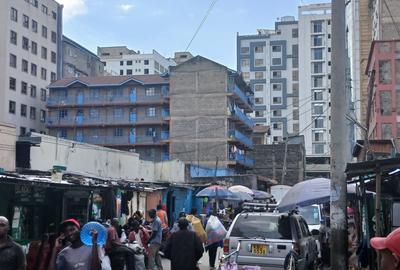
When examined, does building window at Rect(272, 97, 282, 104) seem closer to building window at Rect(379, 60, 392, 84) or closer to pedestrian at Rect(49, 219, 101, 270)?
building window at Rect(379, 60, 392, 84)

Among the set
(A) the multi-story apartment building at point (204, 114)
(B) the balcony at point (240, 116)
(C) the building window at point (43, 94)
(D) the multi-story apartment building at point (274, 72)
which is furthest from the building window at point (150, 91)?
(D) the multi-story apartment building at point (274, 72)

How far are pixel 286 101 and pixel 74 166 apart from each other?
9448 centimetres

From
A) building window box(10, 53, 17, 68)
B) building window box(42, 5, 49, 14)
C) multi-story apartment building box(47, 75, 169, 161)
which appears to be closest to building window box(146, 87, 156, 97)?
multi-story apartment building box(47, 75, 169, 161)

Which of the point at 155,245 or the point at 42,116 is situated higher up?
the point at 42,116

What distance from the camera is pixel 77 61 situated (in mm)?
91625

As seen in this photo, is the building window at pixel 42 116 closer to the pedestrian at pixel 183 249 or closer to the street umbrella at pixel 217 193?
the street umbrella at pixel 217 193

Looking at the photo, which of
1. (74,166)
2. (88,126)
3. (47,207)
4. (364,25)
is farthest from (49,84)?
(47,207)

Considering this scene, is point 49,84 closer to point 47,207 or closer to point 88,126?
point 88,126

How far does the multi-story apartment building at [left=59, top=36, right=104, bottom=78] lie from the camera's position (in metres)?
87.2

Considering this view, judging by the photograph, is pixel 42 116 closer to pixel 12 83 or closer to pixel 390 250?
pixel 12 83

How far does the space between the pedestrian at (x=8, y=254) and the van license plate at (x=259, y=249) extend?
6493 millimetres

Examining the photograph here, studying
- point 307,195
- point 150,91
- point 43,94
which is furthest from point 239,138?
point 307,195

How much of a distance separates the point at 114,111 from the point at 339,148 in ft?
212

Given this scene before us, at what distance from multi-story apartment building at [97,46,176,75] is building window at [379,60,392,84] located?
79949mm
